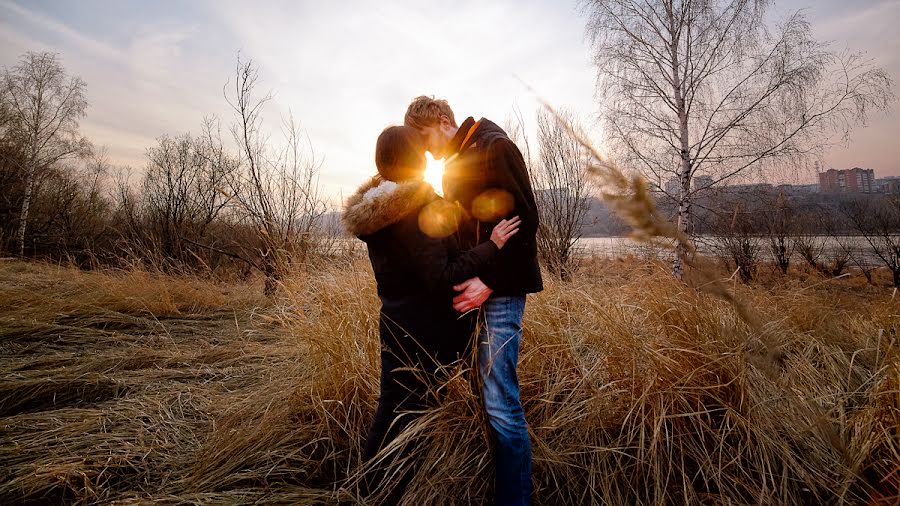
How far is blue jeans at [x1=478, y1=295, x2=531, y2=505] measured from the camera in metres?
1.40

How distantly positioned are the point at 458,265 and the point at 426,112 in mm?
774

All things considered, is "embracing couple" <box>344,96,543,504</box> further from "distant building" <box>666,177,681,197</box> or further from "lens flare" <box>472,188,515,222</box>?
"distant building" <box>666,177,681,197</box>

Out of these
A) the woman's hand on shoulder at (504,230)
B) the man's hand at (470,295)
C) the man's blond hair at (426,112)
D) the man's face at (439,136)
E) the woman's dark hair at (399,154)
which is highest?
the man's blond hair at (426,112)

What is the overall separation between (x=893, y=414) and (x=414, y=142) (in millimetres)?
2139

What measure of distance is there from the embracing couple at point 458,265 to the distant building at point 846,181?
10.6 meters

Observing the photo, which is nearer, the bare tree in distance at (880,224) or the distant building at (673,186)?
the bare tree in distance at (880,224)

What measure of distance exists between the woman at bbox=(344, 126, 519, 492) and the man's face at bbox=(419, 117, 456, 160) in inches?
5.9

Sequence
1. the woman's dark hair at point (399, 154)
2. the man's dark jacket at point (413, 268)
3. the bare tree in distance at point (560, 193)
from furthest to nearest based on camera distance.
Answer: the bare tree in distance at point (560, 193)
the woman's dark hair at point (399, 154)
the man's dark jacket at point (413, 268)

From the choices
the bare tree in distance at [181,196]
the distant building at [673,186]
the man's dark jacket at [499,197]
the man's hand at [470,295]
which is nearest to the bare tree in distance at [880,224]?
the distant building at [673,186]

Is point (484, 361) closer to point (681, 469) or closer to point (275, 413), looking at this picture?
point (681, 469)

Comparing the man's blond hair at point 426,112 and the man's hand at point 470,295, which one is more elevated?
the man's blond hair at point 426,112

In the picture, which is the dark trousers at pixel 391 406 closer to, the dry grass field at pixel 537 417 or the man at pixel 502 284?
the dry grass field at pixel 537 417

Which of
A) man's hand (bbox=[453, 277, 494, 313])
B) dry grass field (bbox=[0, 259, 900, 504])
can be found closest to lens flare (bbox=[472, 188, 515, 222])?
man's hand (bbox=[453, 277, 494, 313])

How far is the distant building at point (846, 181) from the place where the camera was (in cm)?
909
